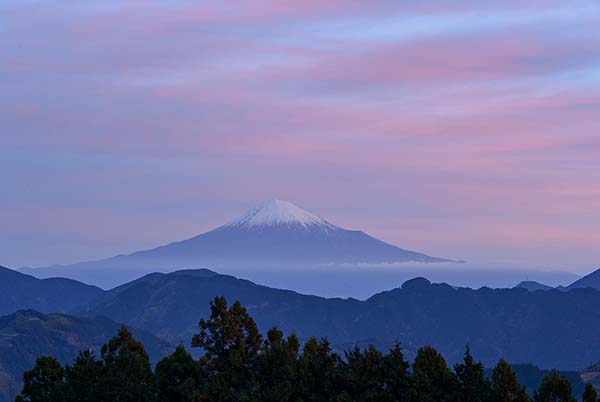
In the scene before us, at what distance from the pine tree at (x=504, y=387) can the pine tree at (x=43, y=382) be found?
107 ft

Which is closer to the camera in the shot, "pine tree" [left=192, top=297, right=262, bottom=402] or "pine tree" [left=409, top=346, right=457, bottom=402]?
"pine tree" [left=409, top=346, right=457, bottom=402]


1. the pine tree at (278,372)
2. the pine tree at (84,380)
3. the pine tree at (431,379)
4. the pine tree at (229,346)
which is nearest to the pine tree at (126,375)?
the pine tree at (84,380)

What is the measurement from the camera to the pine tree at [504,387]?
62312 millimetres

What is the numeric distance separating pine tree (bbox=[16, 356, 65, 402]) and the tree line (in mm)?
78

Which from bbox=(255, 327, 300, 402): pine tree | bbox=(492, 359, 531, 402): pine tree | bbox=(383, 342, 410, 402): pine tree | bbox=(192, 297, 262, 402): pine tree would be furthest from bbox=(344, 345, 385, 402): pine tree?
bbox=(492, 359, 531, 402): pine tree

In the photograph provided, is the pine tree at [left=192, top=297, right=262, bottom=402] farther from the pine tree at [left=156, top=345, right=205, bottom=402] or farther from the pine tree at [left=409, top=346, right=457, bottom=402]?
the pine tree at [left=409, top=346, right=457, bottom=402]

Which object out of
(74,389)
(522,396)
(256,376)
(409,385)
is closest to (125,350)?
(74,389)

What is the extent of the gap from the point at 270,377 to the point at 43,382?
2124cm

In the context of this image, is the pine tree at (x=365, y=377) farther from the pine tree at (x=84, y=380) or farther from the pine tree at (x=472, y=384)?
the pine tree at (x=84, y=380)

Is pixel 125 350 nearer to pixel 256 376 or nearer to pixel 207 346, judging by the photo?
pixel 207 346

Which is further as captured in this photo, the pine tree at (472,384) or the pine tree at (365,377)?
the pine tree at (365,377)

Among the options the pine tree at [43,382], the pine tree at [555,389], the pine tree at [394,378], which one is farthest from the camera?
the pine tree at [43,382]

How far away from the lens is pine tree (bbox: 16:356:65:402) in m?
75.6

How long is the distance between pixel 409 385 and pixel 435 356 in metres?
3.15
